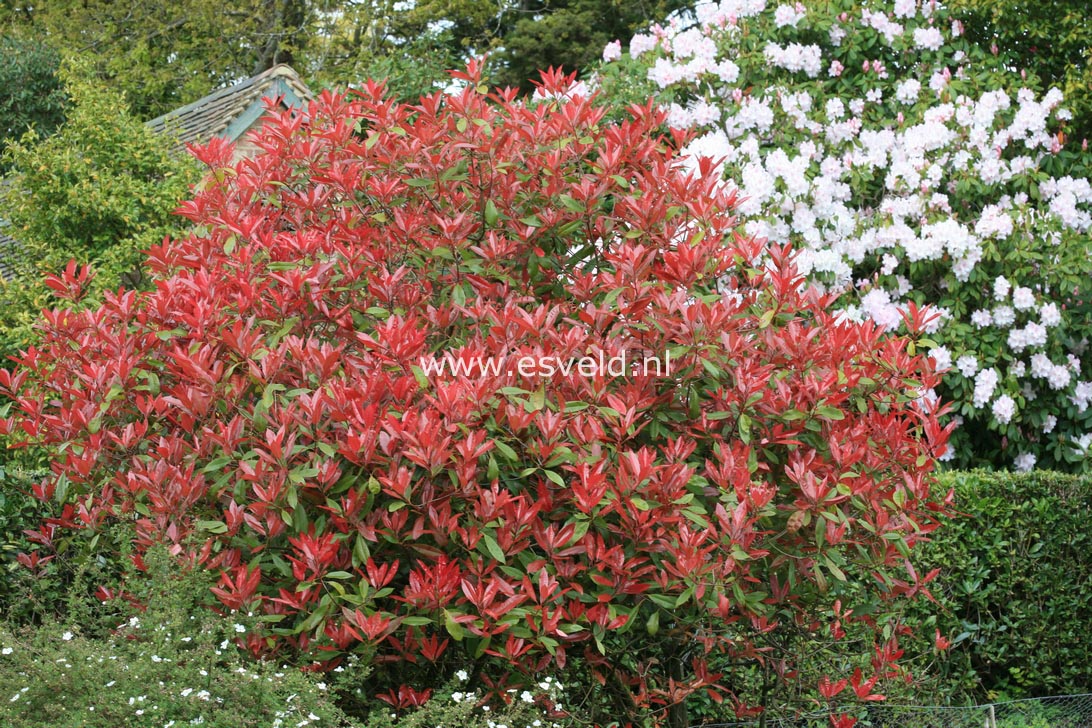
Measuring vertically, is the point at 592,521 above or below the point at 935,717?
above

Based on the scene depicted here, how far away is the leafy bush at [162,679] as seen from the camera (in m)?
2.91

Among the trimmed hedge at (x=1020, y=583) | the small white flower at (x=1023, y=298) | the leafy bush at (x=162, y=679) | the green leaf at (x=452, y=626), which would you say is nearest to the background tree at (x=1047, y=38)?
the small white flower at (x=1023, y=298)

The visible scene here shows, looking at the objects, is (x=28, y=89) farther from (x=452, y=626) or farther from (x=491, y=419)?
(x=452, y=626)

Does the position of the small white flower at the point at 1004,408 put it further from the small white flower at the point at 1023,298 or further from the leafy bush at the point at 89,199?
the leafy bush at the point at 89,199

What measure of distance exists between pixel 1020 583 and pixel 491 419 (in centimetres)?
449

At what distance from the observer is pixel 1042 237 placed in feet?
24.9

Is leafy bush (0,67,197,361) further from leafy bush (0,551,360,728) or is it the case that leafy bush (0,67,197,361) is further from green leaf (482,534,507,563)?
green leaf (482,534,507,563)

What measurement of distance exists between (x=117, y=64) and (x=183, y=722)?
19467 mm

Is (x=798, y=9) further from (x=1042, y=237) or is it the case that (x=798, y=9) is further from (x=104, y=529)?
(x=104, y=529)

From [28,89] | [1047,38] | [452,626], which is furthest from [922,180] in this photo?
[28,89]

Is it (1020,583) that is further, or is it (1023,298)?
(1023,298)

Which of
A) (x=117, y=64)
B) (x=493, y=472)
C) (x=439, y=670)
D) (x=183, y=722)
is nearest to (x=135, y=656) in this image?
(x=183, y=722)

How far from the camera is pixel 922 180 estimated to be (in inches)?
307

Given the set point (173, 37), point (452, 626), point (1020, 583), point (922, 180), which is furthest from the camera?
point (173, 37)
